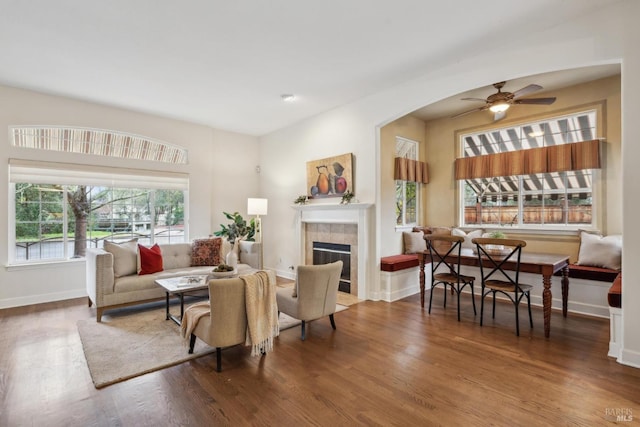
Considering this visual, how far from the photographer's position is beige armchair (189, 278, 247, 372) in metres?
2.49

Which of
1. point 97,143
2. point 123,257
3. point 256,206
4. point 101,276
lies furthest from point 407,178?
point 97,143

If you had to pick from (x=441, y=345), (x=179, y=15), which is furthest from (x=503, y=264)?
(x=179, y=15)

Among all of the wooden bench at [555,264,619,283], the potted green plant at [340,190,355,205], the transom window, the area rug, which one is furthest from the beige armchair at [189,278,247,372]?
the transom window

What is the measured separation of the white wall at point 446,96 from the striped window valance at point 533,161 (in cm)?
184

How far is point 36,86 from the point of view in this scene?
4.33 meters

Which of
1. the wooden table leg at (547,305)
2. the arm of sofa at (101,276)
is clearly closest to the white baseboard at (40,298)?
the arm of sofa at (101,276)

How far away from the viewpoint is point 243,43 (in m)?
3.30

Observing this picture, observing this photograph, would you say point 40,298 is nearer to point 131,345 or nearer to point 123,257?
point 123,257

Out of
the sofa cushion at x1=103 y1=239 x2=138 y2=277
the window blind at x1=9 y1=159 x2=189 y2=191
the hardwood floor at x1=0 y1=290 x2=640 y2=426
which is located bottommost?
the hardwood floor at x1=0 y1=290 x2=640 y2=426

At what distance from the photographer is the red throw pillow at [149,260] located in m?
4.26

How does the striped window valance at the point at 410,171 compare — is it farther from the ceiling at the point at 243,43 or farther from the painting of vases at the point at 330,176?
the ceiling at the point at 243,43

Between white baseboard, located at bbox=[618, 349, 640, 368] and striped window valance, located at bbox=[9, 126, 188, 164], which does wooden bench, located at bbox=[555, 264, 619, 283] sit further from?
striped window valance, located at bbox=[9, 126, 188, 164]

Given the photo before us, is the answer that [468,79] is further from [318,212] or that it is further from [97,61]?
[97,61]
